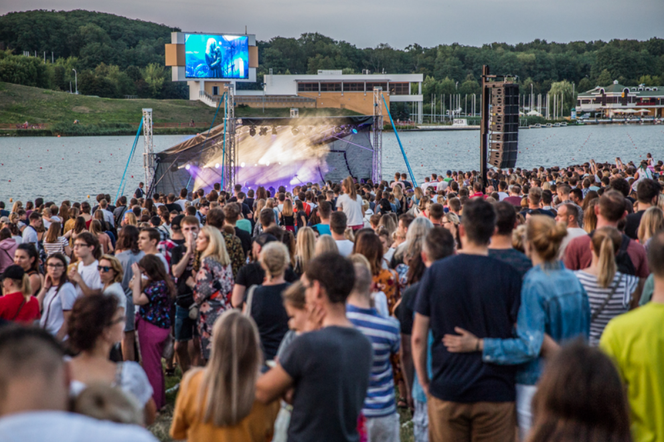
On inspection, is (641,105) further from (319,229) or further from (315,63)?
(319,229)

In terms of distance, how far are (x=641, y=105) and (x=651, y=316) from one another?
167 metres

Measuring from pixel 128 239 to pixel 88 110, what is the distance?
10774 centimetres

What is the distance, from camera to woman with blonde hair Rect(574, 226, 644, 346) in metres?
4.35

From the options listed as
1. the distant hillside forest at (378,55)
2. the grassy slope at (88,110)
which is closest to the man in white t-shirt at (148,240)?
the grassy slope at (88,110)

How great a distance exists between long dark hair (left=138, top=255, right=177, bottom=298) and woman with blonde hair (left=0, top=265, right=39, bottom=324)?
103cm

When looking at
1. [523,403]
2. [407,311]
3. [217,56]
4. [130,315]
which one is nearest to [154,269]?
[130,315]

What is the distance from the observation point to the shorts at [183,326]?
21.7ft

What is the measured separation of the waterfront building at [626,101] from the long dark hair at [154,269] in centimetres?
15781

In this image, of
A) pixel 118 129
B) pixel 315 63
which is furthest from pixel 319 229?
pixel 315 63

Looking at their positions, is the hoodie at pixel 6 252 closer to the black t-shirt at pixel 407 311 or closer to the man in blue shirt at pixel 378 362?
the black t-shirt at pixel 407 311

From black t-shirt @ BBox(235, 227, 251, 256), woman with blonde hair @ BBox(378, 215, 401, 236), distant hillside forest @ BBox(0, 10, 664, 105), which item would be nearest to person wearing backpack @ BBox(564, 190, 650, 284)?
woman with blonde hair @ BBox(378, 215, 401, 236)

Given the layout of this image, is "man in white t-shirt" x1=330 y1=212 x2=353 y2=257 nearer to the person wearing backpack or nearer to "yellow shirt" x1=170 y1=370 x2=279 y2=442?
the person wearing backpack

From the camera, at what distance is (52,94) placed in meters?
108

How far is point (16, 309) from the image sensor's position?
520 cm
